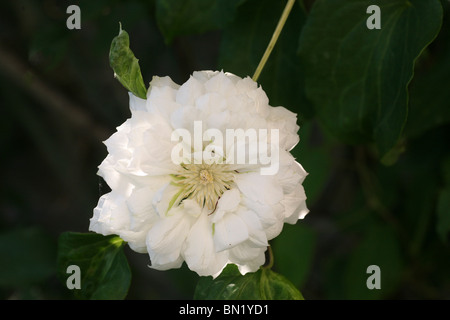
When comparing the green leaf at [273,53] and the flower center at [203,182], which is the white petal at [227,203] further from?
the green leaf at [273,53]

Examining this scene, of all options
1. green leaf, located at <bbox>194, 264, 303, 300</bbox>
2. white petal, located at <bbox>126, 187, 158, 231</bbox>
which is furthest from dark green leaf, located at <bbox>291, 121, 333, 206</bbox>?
white petal, located at <bbox>126, 187, 158, 231</bbox>

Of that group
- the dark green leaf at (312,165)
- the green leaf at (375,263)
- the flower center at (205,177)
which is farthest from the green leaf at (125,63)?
Result: the green leaf at (375,263)

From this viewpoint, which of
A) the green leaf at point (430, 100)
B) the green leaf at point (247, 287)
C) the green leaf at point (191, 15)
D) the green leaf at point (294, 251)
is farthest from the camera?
the green leaf at point (294, 251)

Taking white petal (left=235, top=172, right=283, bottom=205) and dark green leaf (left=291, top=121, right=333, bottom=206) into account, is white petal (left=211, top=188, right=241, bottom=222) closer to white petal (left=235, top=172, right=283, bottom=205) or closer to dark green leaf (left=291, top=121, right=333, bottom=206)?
white petal (left=235, top=172, right=283, bottom=205)

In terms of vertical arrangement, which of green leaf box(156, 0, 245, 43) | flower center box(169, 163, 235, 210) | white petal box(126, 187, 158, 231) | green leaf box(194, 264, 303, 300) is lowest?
green leaf box(194, 264, 303, 300)

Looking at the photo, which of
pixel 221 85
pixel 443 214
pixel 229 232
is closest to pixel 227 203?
pixel 229 232

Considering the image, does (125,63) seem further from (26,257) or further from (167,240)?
(26,257)
